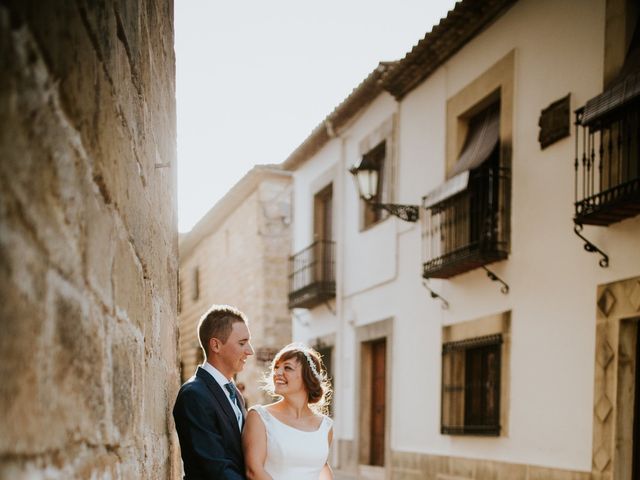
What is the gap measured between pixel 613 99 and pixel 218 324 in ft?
13.7

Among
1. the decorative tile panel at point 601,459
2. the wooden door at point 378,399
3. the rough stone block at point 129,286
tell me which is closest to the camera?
the rough stone block at point 129,286

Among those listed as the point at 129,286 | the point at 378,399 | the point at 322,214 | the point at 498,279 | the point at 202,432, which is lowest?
the point at 378,399

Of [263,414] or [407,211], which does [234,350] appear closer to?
[263,414]

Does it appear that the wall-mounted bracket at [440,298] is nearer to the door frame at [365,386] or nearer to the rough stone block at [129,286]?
the door frame at [365,386]

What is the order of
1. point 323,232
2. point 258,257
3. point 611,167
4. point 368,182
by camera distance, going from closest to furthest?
point 611,167
point 368,182
point 323,232
point 258,257

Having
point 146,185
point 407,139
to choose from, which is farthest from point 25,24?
point 407,139

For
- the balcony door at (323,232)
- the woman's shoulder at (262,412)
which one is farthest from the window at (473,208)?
the woman's shoulder at (262,412)

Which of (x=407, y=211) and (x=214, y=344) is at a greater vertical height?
(x=407, y=211)

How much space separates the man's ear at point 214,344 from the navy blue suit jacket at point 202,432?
20cm

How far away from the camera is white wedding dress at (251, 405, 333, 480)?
4.00 m

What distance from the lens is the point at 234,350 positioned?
3449 millimetres

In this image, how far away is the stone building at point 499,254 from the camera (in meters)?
6.74

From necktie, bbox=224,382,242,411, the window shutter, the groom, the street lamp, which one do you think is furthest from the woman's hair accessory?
the street lamp

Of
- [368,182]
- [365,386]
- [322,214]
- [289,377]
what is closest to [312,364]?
[289,377]
